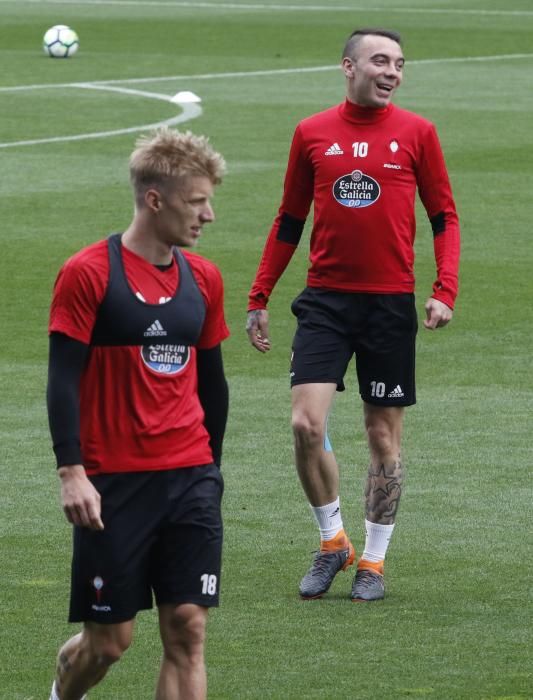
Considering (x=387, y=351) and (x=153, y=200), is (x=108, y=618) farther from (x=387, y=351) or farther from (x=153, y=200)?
(x=387, y=351)

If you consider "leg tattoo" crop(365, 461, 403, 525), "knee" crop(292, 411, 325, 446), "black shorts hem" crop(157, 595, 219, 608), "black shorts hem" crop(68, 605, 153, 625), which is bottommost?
"leg tattoo" crop(365, 461, 403, 525)

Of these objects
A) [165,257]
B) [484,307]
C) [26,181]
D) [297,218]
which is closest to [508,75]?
[26,181]

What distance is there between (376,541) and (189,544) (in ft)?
7.98

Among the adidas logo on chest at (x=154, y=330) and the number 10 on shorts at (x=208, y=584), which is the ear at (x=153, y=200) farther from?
the number 10 on shorts at (x=208, y=584)

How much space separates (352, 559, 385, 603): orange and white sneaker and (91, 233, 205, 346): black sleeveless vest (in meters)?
2.46

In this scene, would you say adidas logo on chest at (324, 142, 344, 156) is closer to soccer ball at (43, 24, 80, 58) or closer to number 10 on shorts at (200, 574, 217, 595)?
number 10 on shorts at (200, 574, 217, 595)

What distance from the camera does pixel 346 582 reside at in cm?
854

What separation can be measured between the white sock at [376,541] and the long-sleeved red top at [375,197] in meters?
1.00

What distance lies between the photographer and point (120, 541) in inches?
233

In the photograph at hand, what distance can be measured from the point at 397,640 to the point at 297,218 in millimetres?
2071

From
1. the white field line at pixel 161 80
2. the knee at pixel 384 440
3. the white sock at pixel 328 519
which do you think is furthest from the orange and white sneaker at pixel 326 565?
the white field line at pixel 161 80

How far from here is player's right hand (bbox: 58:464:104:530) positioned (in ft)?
18.6

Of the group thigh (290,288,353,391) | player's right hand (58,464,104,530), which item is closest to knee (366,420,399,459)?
thigh (290,288,353,391)

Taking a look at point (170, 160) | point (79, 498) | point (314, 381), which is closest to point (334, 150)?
point (314, 381)
